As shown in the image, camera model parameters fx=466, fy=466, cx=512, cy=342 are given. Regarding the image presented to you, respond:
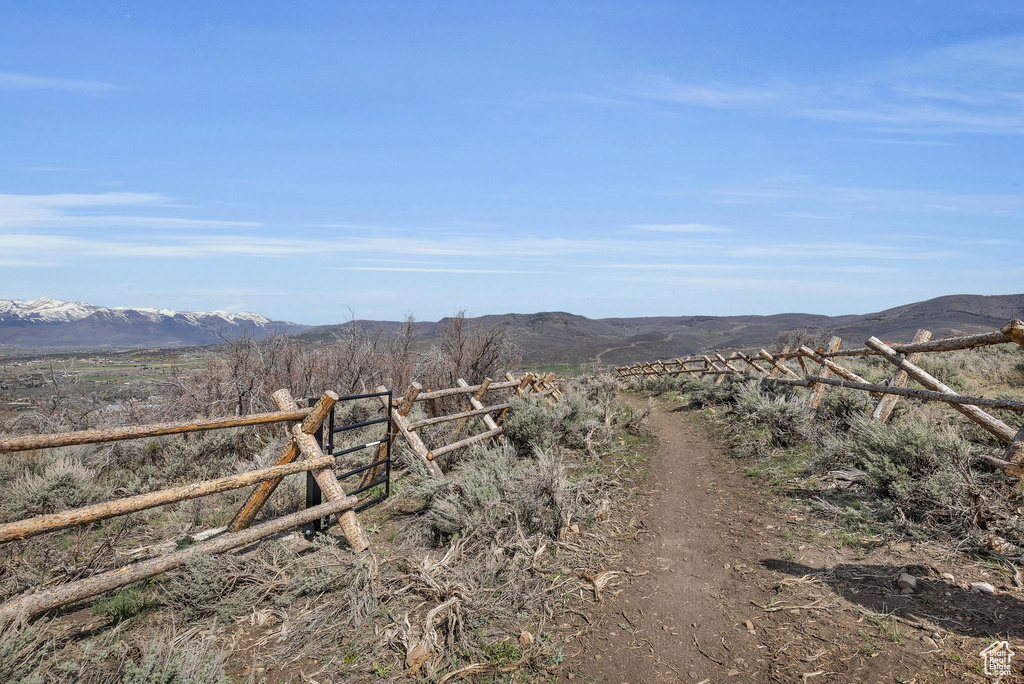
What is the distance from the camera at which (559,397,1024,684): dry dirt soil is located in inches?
114

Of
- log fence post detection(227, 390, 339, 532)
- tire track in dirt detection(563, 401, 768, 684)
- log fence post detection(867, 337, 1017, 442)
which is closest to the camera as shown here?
tire track in dirt detection(563, 401, 768, 684)

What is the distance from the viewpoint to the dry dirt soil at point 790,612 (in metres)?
2.89

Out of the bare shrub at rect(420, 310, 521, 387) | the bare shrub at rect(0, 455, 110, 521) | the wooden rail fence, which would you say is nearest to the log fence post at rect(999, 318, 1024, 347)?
the wooden rail fence

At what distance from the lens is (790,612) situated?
3465 mm

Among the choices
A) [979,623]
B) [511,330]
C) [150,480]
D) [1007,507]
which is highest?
[511,330]

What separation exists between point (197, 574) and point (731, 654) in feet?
12.7

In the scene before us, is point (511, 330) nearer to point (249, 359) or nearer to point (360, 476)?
point (249, 359)

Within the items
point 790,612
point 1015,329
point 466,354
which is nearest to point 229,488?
point 790,612

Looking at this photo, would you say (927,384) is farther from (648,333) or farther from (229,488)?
(648,333)

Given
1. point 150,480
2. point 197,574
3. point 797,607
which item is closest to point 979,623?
point 797,607

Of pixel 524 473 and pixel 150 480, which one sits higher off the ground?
pixel 524 473

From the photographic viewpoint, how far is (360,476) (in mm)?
7137

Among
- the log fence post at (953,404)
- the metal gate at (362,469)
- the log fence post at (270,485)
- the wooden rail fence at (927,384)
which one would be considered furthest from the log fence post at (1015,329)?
the metal gate at (362,469)

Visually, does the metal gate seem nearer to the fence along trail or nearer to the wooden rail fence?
the fence along trail
